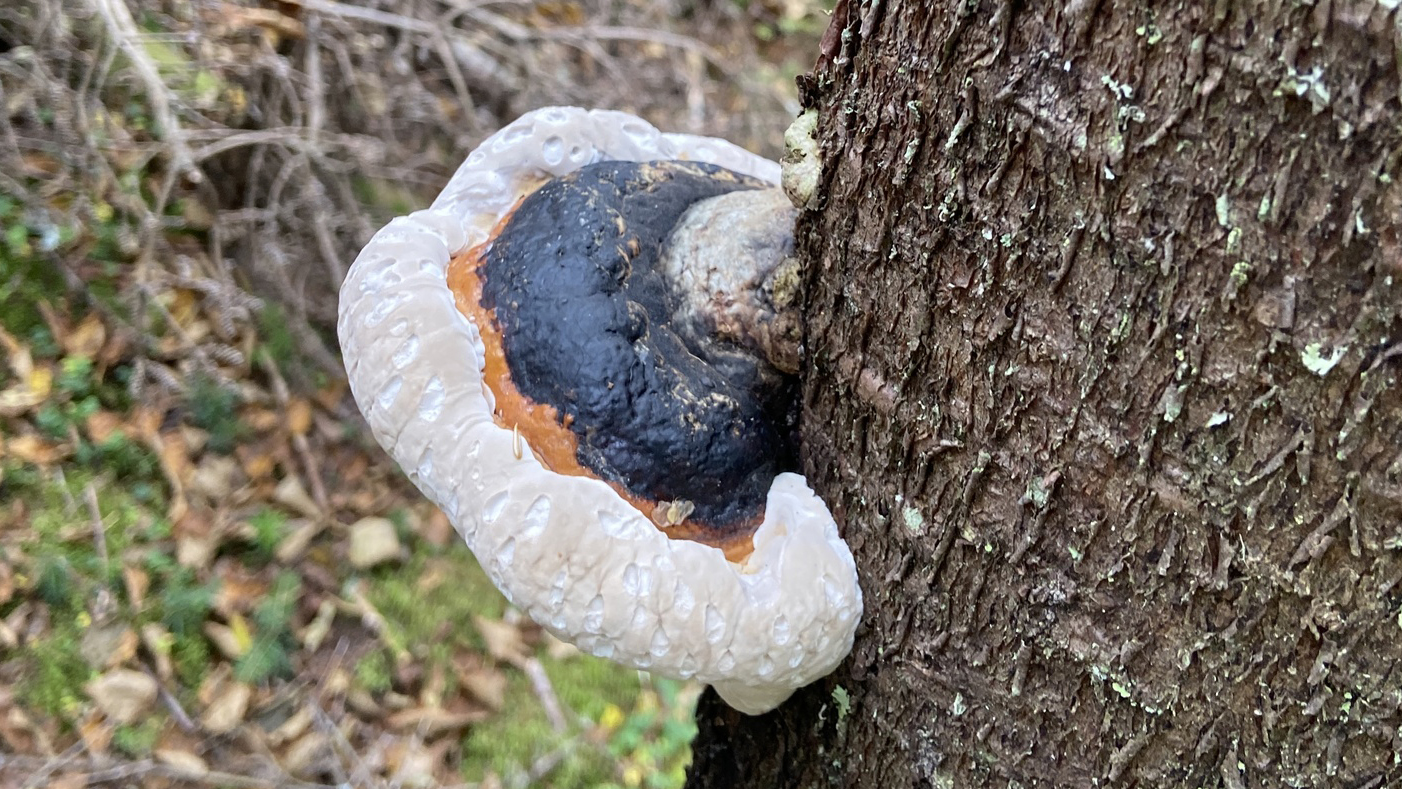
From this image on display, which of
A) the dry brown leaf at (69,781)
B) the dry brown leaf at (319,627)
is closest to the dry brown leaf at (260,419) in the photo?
the dry brown leaf at (319,627)

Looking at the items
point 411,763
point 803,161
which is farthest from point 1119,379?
point 411,763

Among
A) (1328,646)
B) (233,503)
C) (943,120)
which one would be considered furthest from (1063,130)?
(233,503)

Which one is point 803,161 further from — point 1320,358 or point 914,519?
point 1320,358

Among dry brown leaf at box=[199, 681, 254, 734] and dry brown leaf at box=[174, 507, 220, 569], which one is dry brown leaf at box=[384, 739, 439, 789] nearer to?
dry brown leaf at box=[199, 681, 254, 734]

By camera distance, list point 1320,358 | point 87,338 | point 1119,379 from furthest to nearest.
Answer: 1. point 87,338
2. point 1119,379
3. point 1320,358

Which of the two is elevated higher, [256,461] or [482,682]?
[256,461]

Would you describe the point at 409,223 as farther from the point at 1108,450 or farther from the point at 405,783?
the point at 405,783

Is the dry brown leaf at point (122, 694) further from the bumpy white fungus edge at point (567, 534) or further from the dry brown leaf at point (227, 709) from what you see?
the bumpy white fungus edge at point (567, 534)
